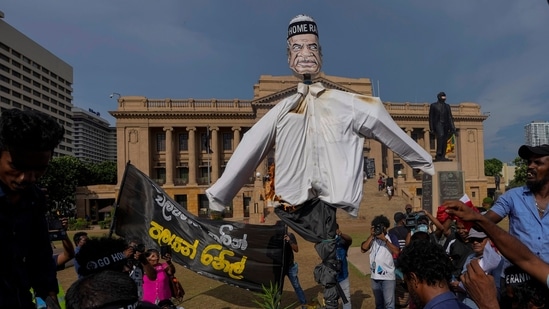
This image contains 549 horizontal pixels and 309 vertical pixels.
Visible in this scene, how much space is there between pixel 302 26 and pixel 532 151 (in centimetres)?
268

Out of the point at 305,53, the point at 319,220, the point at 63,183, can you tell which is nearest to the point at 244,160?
the point at 319,220

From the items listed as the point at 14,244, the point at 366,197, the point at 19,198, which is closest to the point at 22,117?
the point at 19,198

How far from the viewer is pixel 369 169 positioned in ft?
135

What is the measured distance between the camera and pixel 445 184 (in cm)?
1055

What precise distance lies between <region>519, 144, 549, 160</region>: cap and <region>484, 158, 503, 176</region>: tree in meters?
77.8

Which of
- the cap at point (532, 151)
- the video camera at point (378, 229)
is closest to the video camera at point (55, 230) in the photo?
the cap at point (532, 151)

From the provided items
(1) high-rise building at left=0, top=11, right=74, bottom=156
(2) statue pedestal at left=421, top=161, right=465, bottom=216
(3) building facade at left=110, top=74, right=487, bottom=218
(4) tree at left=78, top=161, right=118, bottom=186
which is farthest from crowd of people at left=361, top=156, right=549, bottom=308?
(1) high-rise building at left=0, top=11, right=74, bottom=156

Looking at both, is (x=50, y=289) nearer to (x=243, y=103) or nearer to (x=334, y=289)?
(x=334, y=289)

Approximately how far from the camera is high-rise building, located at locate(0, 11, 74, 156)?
6812 centimetres

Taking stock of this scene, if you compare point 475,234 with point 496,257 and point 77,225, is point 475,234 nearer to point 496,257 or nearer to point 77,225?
point 496,257

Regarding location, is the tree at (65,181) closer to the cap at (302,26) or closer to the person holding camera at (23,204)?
the cap at (302,26)

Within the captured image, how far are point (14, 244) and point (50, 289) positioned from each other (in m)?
0.40

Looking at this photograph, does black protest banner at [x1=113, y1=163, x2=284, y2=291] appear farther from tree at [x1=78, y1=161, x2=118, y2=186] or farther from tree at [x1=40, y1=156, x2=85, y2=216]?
tree at [x1=78, y1=161, x2=118, y2=186]

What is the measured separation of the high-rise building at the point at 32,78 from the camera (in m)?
68.1
